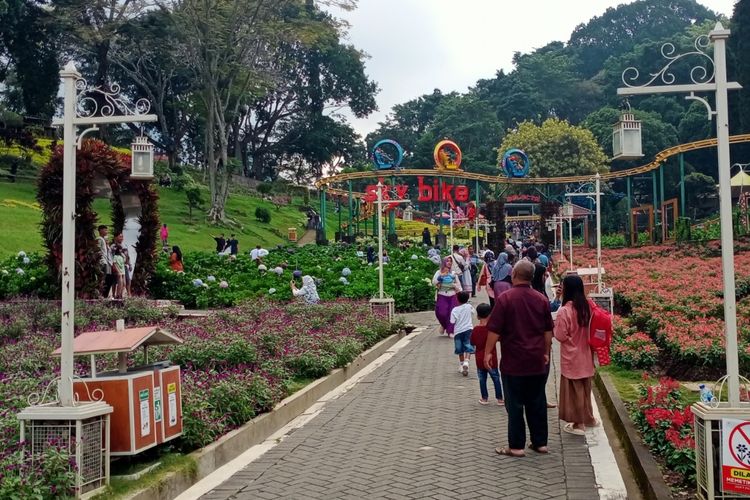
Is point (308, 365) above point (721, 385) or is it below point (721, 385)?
below

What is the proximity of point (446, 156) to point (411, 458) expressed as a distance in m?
36.1

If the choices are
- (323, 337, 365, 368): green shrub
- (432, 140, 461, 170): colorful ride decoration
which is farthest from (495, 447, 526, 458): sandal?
(432, 140, 461, 170): colorful ride decoration

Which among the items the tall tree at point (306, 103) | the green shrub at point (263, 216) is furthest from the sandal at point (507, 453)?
the tall tree at point (306, 103)

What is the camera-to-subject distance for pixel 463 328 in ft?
36.7

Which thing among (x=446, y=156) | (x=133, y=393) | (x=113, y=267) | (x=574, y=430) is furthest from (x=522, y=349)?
(x=446, y=156)

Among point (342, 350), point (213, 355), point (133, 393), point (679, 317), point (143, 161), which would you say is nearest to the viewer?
point (133, 393)

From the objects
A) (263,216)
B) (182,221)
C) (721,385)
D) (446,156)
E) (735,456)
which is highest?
(446,156)

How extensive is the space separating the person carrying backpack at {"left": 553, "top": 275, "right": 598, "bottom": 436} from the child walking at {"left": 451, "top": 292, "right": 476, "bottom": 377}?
140 inches

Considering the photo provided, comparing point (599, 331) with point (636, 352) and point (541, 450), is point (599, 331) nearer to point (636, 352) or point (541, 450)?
point (541, 450)

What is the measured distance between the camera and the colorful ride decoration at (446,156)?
4212cm

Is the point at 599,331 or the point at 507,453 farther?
the point at 599,331

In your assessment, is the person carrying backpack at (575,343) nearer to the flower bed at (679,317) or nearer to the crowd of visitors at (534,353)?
the crowd of visitors at (534,353)

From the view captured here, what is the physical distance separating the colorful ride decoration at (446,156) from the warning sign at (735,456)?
37478mm

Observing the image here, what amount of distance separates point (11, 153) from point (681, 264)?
40.7m
